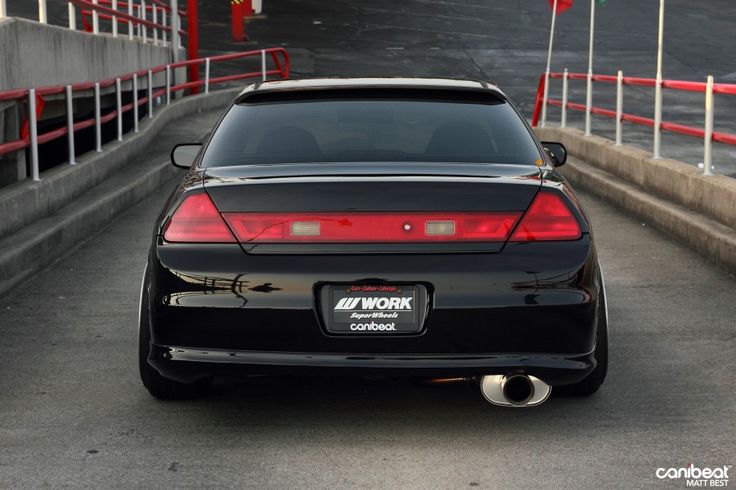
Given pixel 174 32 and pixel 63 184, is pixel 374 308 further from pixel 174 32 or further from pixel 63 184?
pixel 174 32

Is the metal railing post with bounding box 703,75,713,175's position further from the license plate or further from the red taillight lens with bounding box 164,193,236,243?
the red taillight lens with bounding box 164,193,236,243

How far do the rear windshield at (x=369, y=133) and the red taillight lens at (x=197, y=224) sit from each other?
42 centimetres

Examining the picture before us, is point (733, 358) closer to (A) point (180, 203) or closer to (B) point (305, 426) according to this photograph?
(B) point (305, 426)

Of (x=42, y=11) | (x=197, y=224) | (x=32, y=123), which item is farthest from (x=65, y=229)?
(x=197, y=224)

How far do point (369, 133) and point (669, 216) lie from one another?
632 centimetres

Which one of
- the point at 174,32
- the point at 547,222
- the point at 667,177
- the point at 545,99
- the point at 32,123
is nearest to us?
the point at 547,222

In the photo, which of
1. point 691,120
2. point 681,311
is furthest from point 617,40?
point 681,311

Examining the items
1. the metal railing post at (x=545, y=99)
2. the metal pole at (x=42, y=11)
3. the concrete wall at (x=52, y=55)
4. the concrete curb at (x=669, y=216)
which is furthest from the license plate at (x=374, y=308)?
the metal railing post at (x=545, y=99)

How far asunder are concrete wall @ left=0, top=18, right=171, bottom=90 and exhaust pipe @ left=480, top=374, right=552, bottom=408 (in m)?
8.72

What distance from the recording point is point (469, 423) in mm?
5754

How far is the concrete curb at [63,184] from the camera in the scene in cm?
1037

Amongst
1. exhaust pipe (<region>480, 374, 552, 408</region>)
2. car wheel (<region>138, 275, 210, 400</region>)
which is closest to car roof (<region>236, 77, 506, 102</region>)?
car wheel (<region>138, 275, 210, 400</region>)

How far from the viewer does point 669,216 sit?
12.0m

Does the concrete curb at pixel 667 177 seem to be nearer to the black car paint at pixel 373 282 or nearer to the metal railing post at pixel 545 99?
the metal railing post at pixel 545 99
